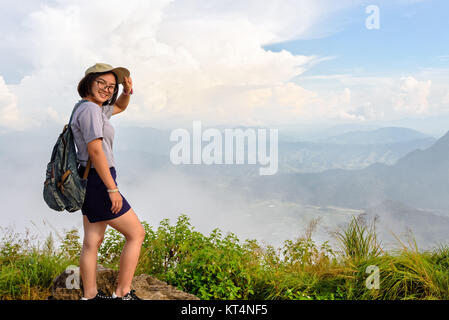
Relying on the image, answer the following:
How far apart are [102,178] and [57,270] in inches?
81.2

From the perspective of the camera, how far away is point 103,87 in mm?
3512

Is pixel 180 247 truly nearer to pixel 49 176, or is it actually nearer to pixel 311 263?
pixel 311 263

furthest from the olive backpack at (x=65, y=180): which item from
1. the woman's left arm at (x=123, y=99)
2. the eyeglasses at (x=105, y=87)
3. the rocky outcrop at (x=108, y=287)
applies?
the rocky outcrop at (x=108, y=287)

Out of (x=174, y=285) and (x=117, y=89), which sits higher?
(x=117, y=89)

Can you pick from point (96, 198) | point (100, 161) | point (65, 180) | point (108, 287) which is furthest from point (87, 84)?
point (108, 287)

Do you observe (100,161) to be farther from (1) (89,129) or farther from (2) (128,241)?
(2) (128,241)

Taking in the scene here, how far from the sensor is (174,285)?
4641 millimetres

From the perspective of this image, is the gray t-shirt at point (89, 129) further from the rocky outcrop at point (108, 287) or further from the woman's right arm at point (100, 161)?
the rocky outcrop at point (108, 287)

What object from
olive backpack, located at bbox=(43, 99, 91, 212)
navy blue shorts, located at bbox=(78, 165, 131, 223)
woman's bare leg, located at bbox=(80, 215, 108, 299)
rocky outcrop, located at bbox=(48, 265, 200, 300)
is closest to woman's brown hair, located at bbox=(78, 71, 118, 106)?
olive backpack, located at bbox=(43, 99, 91, 212)

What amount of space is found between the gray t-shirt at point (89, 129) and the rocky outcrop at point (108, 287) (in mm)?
1463
